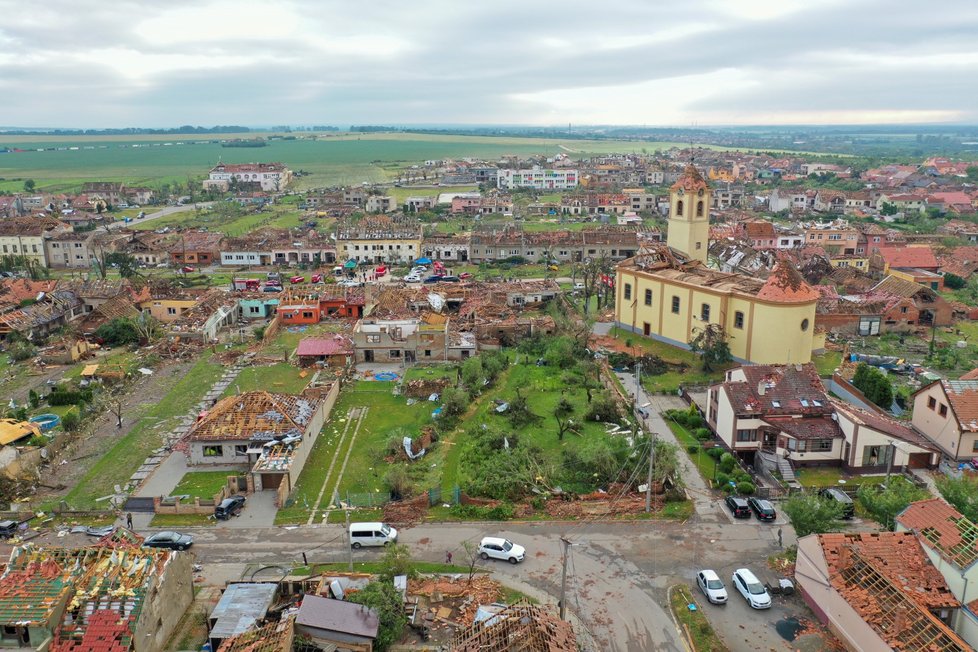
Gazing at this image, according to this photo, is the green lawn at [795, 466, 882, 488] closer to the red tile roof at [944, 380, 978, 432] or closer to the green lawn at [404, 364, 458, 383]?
the red tile roof at [944, 380, 978, 432]

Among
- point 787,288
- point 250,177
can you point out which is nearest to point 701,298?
point 787,288

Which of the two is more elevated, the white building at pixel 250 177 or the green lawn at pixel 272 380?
the white building at pixel 250 177

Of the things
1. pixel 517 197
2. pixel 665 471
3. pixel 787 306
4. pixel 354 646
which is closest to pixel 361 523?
pixel 354 646

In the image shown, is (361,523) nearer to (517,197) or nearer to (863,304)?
(863,304)

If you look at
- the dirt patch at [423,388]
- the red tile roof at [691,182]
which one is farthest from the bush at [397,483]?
the red tile roof at [691,182]

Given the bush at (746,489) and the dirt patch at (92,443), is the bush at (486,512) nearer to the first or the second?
the bush at (746,489)

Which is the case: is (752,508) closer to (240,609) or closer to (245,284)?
(240,609)
